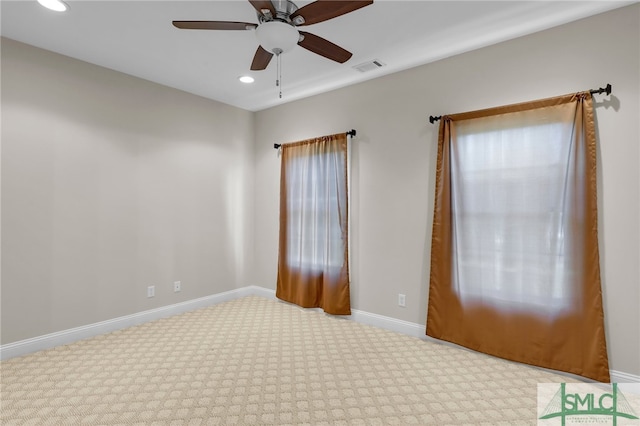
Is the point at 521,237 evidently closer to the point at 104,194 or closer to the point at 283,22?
the point at 283,22

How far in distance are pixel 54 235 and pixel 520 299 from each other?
160 inches

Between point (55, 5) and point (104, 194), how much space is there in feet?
5.44

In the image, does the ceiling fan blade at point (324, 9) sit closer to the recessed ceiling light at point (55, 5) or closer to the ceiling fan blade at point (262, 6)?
the ceiling fan blade at point (262, 6)

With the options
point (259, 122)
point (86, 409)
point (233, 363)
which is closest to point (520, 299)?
point (233, 363)

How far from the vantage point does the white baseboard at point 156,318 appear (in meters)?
2.36

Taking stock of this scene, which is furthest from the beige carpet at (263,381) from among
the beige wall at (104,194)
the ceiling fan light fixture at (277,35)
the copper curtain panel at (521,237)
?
the ceiling fan light fixture at (277,35)

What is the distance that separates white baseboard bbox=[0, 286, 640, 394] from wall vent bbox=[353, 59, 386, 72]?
2.55 metres

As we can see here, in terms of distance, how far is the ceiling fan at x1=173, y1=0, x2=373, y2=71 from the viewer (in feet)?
6.07

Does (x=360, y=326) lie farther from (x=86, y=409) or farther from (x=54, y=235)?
(x=54, y=235)

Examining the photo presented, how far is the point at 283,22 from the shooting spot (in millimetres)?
2031

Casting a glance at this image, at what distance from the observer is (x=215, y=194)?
4367 millimetres

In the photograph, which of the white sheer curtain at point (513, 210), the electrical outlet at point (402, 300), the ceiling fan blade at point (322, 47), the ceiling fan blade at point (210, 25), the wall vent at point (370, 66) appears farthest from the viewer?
the electrical outlet at point (402, 300)

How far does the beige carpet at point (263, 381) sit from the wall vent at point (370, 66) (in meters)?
2.67

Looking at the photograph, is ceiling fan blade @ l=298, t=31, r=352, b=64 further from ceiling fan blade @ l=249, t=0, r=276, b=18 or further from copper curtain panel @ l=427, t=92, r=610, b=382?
copper curtain panel @ l=427, t=92, r=610, b=382
